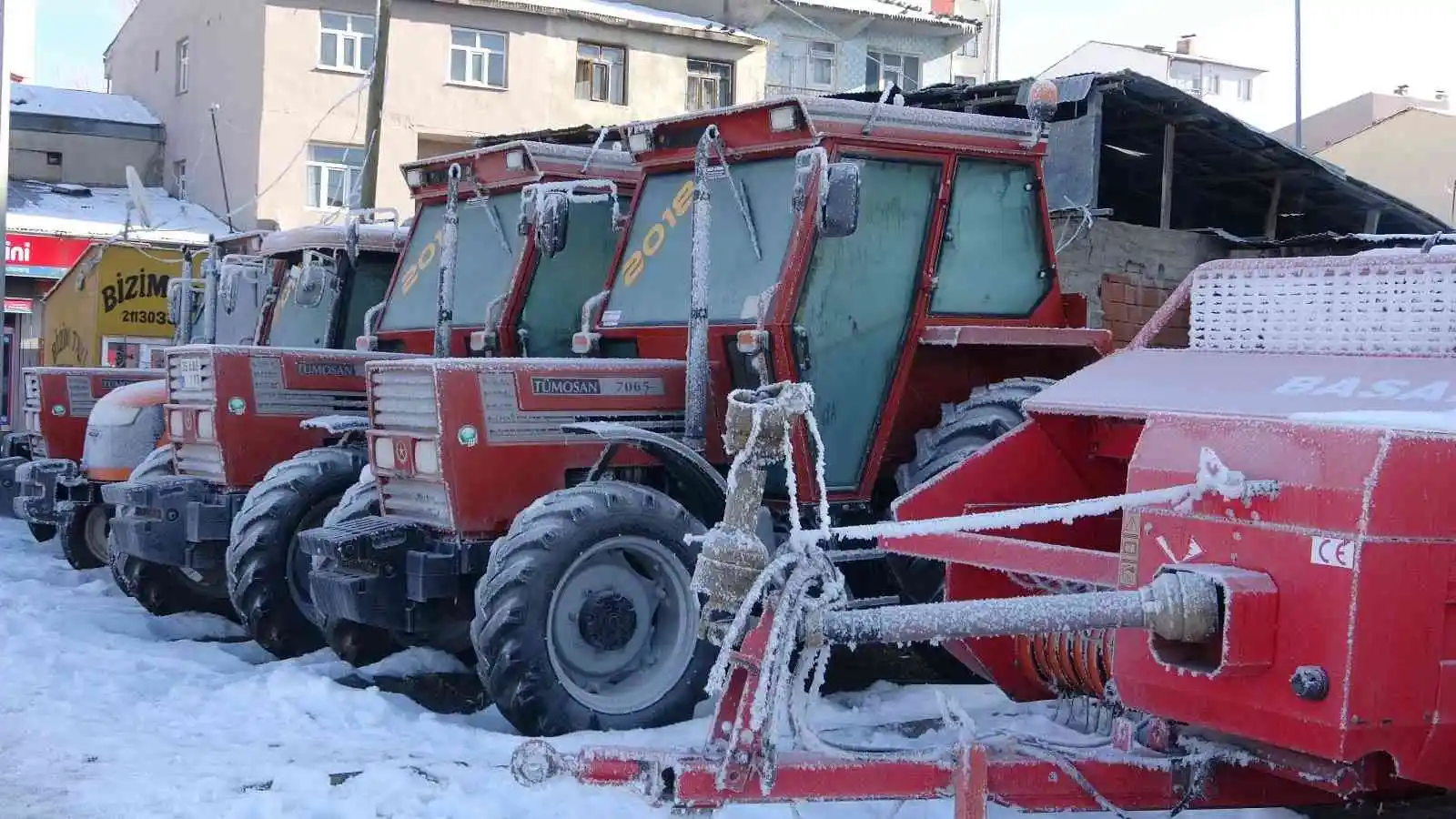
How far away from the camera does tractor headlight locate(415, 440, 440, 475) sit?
6.63m

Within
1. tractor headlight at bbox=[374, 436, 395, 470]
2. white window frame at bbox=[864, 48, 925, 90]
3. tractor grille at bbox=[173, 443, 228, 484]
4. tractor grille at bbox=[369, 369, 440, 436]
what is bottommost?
tractor grille at bbox=[173, 443, 228, 484]

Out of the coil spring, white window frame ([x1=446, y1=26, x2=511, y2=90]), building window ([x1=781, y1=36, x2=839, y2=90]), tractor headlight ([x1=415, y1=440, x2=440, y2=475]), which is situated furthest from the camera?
building window ([x1=781, y1=36, x2=839, y2=90])

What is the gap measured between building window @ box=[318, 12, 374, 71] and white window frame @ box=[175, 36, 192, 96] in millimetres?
4243

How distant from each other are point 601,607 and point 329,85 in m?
24.9

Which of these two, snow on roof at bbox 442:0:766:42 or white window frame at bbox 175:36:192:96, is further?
white window frame at bbox 175:36:192:96

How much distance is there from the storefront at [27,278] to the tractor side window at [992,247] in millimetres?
21252

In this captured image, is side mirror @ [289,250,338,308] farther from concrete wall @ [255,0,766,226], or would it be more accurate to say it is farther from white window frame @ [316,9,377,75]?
white window frame @ [316,9,377,75]

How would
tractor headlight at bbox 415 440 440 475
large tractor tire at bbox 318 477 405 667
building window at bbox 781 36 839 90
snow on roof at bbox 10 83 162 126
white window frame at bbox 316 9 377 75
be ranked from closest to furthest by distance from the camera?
tractor headlight at bbox 415 440 440 475 → large tractor tire at bbox 318 477 405 667 → white window frame at bbox 316 9 377 75 → snow on roof at bbox 10 83 162 126 → building window at bbox 781 36 839 90

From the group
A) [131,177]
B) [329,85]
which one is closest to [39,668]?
[131,177]

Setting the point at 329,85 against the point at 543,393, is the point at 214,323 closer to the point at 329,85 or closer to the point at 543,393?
the point at 543,393

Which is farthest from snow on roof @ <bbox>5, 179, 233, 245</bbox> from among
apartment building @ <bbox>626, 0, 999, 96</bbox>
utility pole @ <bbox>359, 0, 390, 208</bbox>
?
apartment building @ <bbox>626, 0, 999, 96</bbox>

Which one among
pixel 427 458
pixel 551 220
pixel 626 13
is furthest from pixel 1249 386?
pixel 626 13

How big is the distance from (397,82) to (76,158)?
296 inches

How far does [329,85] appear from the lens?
29.2m
